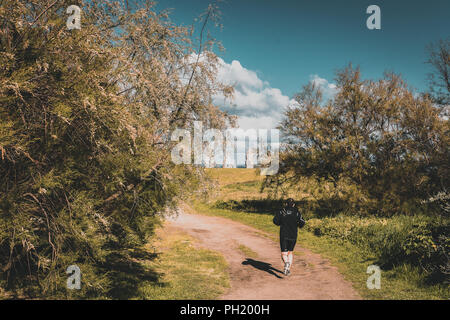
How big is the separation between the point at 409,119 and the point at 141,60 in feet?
46.7

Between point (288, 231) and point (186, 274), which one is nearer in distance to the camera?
point (288, 231)

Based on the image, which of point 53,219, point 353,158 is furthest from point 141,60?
point 353,158

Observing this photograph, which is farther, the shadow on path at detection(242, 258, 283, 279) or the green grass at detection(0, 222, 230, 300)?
the shadow on path at detection(242, 258, 283, 279)

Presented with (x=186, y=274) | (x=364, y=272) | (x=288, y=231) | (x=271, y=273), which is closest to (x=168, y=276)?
(x=186, y=274)

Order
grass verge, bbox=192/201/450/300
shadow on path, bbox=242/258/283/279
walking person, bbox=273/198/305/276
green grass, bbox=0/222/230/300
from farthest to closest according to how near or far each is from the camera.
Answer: shadow on path, bbox=242/258/283/279
walking person, bbox=273/198/305/276
grass verge, bbox=192/201/450/300
green grass, bbox=0/222/230/300

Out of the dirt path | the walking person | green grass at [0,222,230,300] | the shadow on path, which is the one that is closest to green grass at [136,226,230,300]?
green grass at [0,222,230,300]

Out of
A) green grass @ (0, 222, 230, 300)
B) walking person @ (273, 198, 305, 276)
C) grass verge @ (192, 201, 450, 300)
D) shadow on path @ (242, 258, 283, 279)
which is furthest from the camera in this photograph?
shadow on path @ (242, 258, 283, 279)

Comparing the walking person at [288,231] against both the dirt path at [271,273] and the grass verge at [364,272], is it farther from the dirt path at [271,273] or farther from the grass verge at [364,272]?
the grass verge at [364,272]

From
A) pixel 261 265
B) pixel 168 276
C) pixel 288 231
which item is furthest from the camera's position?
pixel 261 265

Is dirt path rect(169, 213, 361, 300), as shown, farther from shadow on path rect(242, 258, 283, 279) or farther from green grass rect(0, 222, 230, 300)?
green grass rect(0, 222, 230, 300)

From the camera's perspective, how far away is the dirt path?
746 cm

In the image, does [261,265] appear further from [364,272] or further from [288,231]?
[364,272]

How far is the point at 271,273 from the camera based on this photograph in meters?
9.23

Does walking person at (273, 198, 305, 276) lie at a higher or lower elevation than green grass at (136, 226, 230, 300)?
higher
